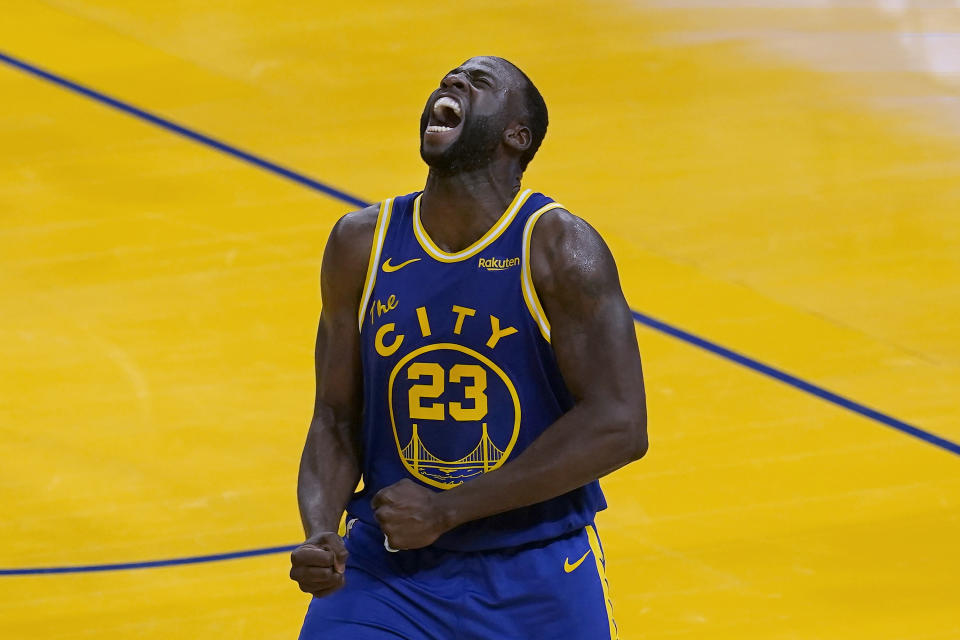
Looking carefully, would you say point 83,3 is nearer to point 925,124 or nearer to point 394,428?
point 925,124

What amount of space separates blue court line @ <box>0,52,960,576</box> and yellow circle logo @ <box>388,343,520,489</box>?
2317 mm

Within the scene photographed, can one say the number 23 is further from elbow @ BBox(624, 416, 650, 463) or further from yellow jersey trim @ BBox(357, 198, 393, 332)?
elbow @ BBox(624, 416, 650, 463)

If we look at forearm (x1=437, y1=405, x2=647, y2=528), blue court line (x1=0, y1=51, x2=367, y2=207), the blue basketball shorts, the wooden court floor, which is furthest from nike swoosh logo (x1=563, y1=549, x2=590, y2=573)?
blue court line (x1=0, y1=51, x2=367, y2=207)

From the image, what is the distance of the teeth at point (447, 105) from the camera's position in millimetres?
3748

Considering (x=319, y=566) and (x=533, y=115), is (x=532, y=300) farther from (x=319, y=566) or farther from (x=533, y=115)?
(x=319, y=566)

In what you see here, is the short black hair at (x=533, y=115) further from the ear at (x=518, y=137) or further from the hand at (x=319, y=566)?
the hand at (x=319, y=566)

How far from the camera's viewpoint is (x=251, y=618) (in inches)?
221

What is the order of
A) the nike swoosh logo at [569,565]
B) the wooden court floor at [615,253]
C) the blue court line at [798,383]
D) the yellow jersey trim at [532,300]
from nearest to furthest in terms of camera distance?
the yellow jersey trim at [532,300] → the nike swoosh logo at [569,565] → the wooden court floor at [615,253] → the blue court line at [798,383]

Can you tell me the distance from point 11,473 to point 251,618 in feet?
4.11

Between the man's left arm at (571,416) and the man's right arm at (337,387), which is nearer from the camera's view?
the man's left arm at (571,416)

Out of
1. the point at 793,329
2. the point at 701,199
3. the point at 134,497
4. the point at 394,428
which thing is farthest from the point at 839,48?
the point at 394,428

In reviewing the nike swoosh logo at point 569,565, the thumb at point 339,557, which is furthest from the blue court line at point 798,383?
the thumb at point 339,557

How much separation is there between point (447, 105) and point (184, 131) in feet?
15.9

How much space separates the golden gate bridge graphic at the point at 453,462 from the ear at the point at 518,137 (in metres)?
0.59
